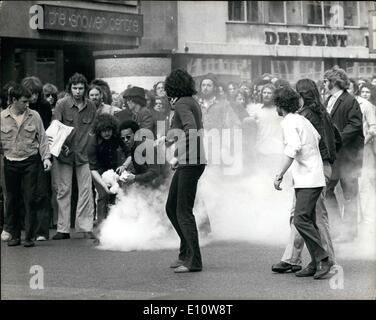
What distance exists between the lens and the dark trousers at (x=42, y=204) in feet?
38.3

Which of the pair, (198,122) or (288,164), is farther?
(198,122)

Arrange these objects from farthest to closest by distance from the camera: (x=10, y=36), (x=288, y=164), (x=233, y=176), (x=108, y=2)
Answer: (x=108, y=2)
(x=10, y=36)
(x=233, y=176)
(x=288, y=164)

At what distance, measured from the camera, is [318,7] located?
1368 inches

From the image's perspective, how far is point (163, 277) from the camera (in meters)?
9.02

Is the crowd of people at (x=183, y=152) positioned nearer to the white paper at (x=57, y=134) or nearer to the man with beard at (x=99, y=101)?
the man with beard at (x=99, y=101)

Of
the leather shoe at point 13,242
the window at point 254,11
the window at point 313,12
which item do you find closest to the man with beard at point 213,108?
the leather shoe at point 13,242

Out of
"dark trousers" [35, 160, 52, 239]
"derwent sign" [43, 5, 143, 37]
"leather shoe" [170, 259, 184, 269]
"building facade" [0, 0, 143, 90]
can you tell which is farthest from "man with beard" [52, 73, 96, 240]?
"derwent sign" [43, 5, 143, 37]

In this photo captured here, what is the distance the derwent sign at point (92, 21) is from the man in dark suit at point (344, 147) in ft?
35.0

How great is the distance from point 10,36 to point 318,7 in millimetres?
17179

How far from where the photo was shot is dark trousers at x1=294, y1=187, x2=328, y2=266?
8.82 meters

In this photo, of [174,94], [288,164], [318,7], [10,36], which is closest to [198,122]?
[174,94]

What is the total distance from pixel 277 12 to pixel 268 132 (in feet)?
71.0

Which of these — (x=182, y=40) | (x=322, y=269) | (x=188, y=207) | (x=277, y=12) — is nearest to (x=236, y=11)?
(x=277, y=12)
